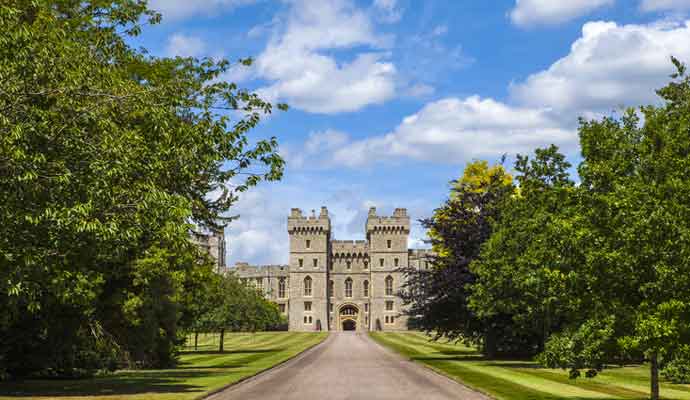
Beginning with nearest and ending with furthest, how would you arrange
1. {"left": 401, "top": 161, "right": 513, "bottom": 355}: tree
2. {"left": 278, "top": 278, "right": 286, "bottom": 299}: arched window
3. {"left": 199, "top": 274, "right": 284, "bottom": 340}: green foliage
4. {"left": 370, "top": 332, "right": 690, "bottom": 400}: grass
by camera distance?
{"left": 370, "top": 332, "right": 690, "bottom": 400}: grass
{"left": 401, "top": 161, "right": 513, "bottom": 355}: tree
{"left": 199, "top": 274, "right": 284, "bottom": 340}: green foliage
{"left": 278, "top": 278, "right": 286, "bottom": 299}: arched window

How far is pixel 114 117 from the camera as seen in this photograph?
1997 centimetres

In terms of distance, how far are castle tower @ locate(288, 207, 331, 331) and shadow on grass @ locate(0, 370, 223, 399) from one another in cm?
10875

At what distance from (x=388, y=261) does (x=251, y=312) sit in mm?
74947

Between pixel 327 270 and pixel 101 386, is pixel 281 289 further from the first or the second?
pixel 101 386

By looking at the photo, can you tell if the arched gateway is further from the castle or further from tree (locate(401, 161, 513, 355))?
tree (locate(401, 161, 513, 355))

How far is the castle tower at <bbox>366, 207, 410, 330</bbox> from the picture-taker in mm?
138750

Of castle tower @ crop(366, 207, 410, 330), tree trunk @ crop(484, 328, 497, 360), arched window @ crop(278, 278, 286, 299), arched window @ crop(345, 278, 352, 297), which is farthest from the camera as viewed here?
arched window @ crop(278, 278, 286, 299)

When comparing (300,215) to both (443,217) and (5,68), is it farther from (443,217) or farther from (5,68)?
(5,68)

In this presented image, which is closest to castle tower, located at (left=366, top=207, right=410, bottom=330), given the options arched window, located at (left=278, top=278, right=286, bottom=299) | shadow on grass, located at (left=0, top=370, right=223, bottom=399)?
arched window, located at (left=278, top=278, right=286, bottom=299)

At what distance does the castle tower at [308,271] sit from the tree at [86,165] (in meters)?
109

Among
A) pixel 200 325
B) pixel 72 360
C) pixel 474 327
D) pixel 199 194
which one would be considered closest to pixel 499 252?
pixel 474 327

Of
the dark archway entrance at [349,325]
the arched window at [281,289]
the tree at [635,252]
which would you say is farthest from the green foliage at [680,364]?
the arched window at [281,289]

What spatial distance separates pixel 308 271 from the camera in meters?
141

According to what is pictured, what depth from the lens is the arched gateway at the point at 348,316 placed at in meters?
146
